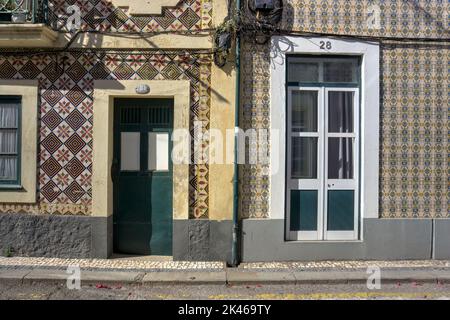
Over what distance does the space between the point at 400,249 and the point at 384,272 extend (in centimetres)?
91

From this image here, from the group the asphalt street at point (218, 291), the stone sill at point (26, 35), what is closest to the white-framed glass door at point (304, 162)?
the asphalt street at point (218, 291)

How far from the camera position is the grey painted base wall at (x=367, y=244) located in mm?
7523

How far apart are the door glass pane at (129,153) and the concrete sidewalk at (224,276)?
1.85 meters

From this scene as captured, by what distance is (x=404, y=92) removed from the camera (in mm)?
7680

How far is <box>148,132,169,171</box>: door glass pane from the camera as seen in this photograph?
7832 millimetres

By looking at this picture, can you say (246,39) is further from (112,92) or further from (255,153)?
(112,92)

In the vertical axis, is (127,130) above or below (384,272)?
above

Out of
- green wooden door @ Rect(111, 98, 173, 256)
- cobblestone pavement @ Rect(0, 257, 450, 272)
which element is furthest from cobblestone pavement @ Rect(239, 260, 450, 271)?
green wooden door @ Rect(111, 98, 173, 256)

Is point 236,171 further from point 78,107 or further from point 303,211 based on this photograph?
point 78,107

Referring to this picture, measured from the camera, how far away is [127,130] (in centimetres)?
790

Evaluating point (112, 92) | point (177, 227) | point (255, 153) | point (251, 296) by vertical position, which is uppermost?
point (112, 92)

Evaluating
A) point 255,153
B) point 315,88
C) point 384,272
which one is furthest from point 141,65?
point 384,272

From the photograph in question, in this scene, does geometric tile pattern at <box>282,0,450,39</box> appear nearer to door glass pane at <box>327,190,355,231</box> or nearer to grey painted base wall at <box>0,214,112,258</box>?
door glass pane at <box>327,190,355,231</box>

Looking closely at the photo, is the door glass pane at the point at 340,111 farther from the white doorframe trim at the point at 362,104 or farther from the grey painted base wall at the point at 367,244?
the grey painted base wall at the point at 367,244
